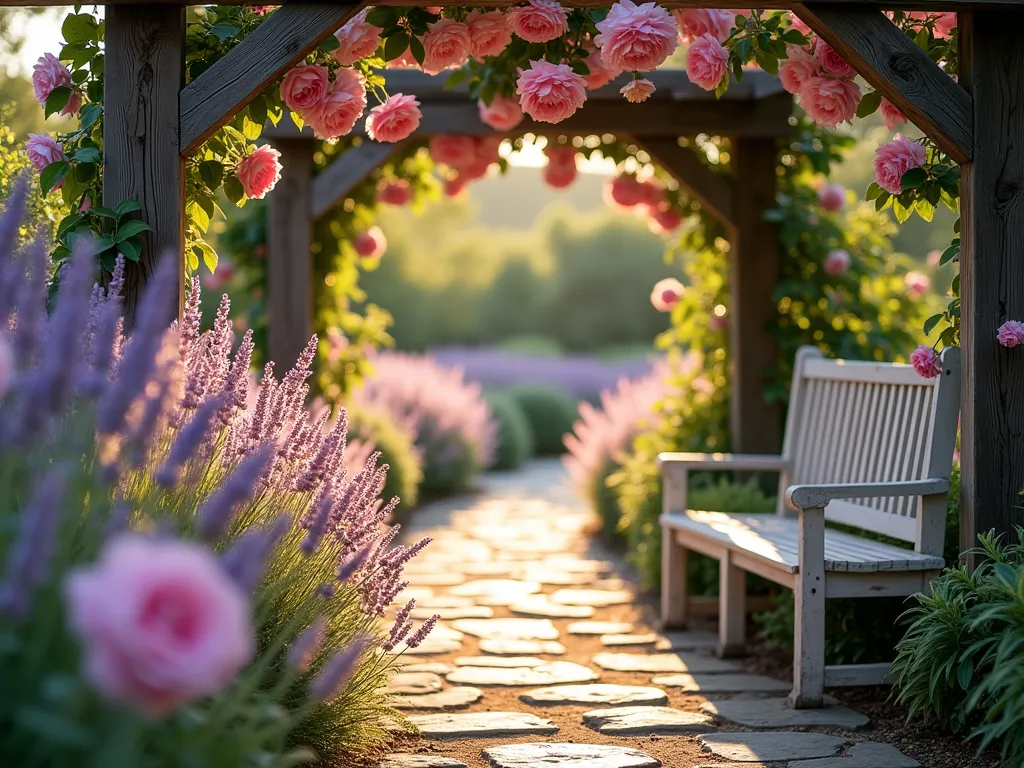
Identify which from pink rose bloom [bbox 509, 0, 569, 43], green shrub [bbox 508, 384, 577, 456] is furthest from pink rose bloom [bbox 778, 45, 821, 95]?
green shrub [bbox 508, 384, 577, 456]

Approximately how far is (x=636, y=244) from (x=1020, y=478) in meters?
23.9

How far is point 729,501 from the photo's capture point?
5.04 m

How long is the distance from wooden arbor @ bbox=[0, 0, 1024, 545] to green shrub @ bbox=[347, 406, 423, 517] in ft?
12.3

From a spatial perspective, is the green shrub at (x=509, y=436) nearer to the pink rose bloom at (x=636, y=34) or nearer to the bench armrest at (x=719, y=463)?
the bench armrest at (x=719, y=463)

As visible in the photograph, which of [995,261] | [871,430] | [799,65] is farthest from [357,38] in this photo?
[871,430]

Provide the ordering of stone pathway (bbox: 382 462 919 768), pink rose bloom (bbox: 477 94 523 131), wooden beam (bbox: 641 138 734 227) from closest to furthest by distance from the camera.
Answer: stone pathway (bbox: 382 462 919 768) < pink rose bloom (bbox: 477 94 523 131) < wooden beam (bbox: 641 138 734 227)

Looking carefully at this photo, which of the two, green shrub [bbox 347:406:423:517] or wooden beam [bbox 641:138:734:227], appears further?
green shrub [bbox 347:406:423:517]

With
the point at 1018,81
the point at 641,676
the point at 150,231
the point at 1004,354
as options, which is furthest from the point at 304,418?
the point at 1018,81

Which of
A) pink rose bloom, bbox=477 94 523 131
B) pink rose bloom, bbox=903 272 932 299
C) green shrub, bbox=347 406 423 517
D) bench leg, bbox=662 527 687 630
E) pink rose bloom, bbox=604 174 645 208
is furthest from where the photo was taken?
green shrub, bbox=347 406 423 517

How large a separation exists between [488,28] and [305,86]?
58 cm

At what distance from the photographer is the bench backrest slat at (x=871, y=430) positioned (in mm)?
3586

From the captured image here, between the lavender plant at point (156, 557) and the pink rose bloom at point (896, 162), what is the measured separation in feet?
5.96

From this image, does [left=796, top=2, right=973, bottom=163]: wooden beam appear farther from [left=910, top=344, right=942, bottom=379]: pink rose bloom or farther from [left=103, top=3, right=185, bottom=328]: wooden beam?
[left=103, top=3, right=185, bottom=328]: wooden beam

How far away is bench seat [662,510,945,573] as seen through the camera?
3.40 meters
